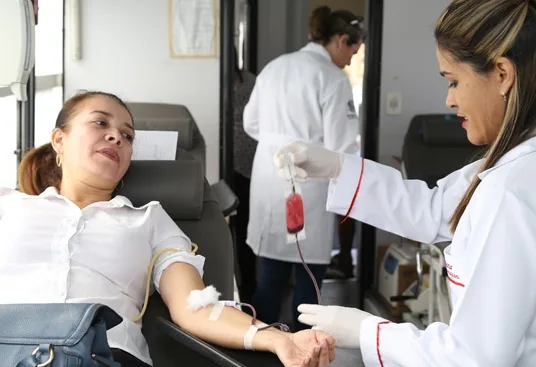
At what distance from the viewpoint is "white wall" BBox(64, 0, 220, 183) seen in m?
3.29

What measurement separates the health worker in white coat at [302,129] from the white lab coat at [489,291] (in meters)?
1.62

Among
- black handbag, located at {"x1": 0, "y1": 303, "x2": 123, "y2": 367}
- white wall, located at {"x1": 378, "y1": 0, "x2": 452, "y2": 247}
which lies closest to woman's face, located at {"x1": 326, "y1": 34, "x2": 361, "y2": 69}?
white wall, located at {"x1": 378, "y1": 0, "x2": 452, "y2": 247}

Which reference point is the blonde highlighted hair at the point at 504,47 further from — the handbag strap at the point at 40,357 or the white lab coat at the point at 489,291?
the handbag strap at the point at 40,357

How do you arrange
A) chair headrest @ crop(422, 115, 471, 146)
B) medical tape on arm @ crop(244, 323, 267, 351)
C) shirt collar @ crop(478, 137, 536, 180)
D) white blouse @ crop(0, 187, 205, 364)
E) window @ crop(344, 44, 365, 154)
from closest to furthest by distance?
1. shirt collar @ crop(478, 137, 536, 180)
2. medical tape on arm @ crop(244, 323, 267, 351)
3. white blouse @ crop(0, 187, 205, 364)
4. chair headrest @ crop(422, 115, 471, 146)
5. window @ crop(344, 44, 365, 154)

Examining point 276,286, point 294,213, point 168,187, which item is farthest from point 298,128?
point 294,213

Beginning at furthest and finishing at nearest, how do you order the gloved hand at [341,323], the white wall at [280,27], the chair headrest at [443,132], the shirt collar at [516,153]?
the white wall at [280,27], the chair headrest at [443,132], the gloved hand at [341,323], the shirt collar at [516,153]

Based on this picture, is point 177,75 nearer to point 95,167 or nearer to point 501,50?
point 95,167

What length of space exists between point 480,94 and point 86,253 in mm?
1001

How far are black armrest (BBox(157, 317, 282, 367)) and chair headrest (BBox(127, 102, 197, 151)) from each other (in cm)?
133

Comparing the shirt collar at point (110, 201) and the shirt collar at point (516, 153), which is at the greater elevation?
the shirt collar at point (516, 153)

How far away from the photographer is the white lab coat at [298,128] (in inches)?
110

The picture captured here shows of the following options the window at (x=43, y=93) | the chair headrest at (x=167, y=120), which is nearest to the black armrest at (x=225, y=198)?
the chair headrest at (x=167, y=120)

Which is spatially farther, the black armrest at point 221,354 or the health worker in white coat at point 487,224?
the black armrest at point 221,354

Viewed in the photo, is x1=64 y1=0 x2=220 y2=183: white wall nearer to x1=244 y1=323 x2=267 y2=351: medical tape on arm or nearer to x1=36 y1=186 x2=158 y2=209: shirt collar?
x1=36 y1=186 x2=158 y2=209: shirt collar
